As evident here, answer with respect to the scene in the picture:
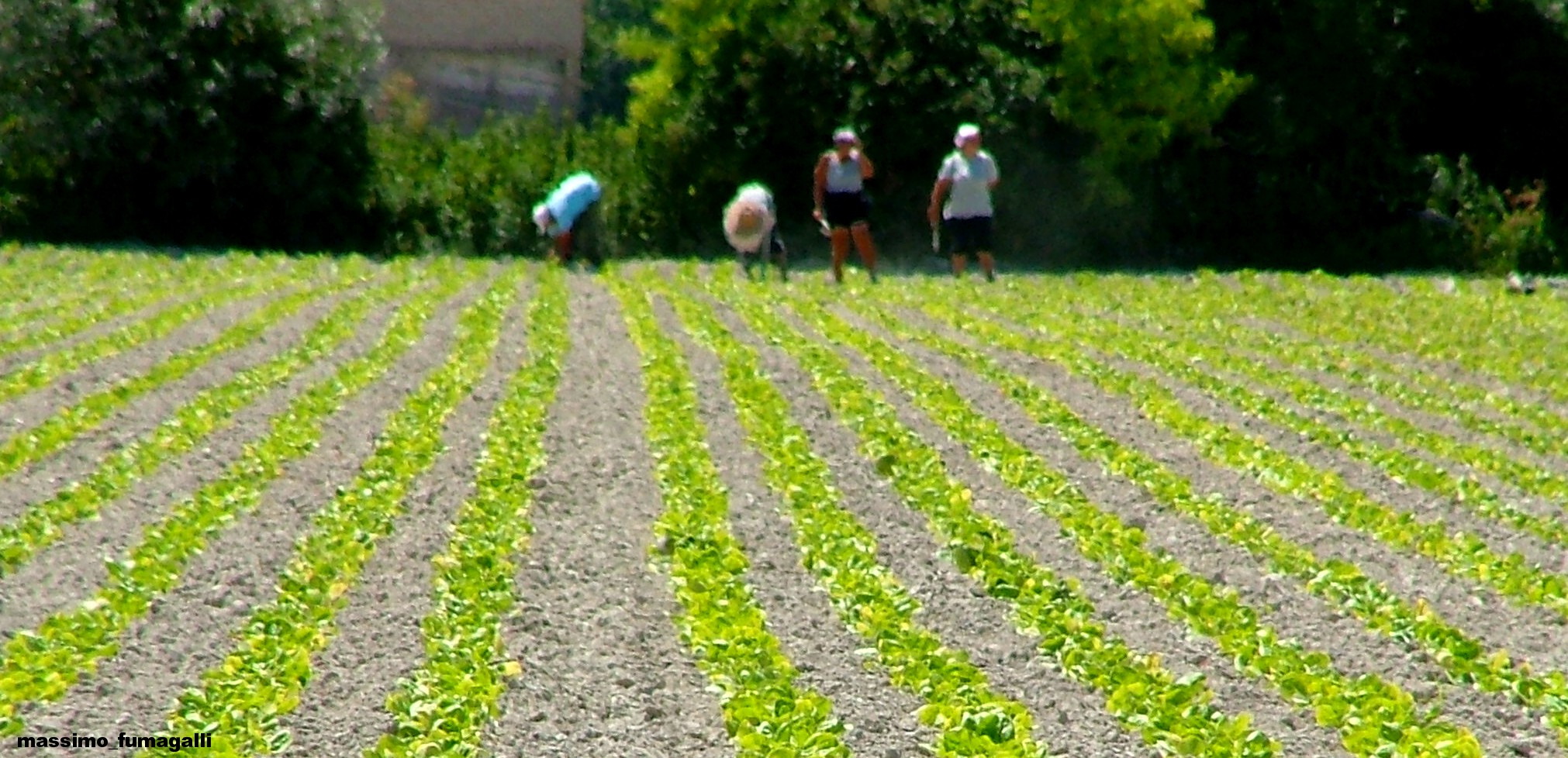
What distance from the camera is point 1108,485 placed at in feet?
32.2

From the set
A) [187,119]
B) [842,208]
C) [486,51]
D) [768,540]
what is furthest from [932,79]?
[768,540]

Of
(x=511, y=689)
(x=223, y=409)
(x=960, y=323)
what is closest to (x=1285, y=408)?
(x=960, y=323)

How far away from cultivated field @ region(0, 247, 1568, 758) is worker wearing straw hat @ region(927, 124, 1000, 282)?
13.7ft

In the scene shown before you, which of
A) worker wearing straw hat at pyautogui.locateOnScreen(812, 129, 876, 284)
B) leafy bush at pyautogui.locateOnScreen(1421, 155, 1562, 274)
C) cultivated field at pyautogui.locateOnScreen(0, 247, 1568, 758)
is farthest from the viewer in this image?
leafy bush at pyautogui.locateOnScreen(1421, 155, 1562, 274)

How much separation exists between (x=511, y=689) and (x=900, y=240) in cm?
2191

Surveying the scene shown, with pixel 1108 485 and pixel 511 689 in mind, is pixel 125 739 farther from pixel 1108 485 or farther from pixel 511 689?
pixel 1108 485

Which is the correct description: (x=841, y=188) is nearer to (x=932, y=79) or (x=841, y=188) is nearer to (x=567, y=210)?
(x=567, y=210)

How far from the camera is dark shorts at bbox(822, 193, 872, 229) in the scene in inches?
773

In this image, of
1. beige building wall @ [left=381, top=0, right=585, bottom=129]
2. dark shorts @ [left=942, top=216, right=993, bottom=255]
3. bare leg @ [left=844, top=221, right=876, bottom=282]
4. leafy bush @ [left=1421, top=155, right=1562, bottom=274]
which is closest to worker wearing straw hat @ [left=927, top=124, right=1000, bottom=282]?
dark shorts @ [left=942, top=216, right=993, bottom=255]

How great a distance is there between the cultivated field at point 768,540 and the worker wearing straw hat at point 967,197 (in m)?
4.17

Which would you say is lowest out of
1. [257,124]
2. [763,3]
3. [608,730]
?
[608,730]

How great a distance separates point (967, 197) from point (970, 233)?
0.42m

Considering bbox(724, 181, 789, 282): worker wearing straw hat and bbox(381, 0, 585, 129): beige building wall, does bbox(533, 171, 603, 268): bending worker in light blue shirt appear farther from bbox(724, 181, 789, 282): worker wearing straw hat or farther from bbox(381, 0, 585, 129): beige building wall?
bbox(381, 0, 585, 129): beige building wall

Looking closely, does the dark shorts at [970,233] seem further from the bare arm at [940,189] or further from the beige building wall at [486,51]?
the beige building wall at [486,51]
